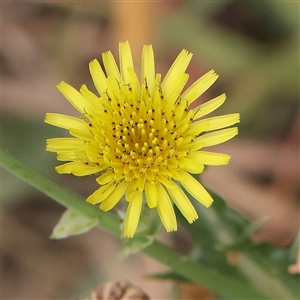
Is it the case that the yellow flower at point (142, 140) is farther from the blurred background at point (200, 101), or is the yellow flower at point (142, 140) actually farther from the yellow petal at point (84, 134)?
the blurred background at point (200, 101)

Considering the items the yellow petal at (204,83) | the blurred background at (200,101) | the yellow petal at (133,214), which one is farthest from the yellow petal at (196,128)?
the blurred background at (200,101)

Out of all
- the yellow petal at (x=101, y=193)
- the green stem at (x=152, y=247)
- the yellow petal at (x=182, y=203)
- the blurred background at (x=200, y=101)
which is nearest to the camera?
the green stem at (x=152, y=247)

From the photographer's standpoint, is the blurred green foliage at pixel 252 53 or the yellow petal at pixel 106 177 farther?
the blurred green foliage at pixel 252 53

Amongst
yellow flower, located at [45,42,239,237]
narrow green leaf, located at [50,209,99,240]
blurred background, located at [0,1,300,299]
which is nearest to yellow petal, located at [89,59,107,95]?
yellow flower, located at [45,42,239,237]

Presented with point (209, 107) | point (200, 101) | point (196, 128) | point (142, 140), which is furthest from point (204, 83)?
point (200, 101)

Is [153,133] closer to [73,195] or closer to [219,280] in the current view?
[73,195]

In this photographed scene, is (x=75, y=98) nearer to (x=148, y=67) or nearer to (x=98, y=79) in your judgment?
(x=98, y=79)

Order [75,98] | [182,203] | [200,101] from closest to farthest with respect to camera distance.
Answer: [182,203] < [75,98] < [200,101]
